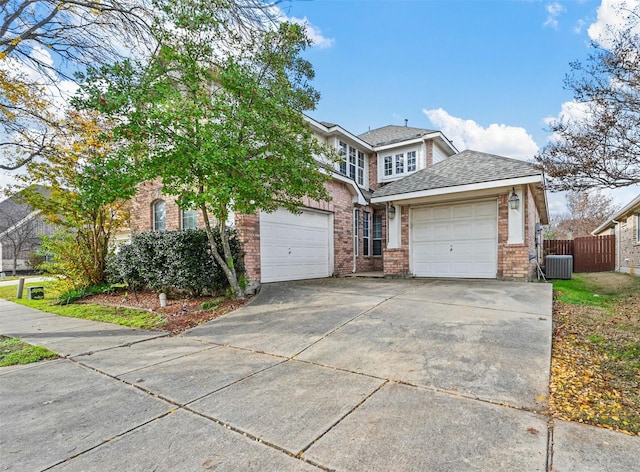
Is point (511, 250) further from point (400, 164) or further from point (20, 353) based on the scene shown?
point (20, 353)

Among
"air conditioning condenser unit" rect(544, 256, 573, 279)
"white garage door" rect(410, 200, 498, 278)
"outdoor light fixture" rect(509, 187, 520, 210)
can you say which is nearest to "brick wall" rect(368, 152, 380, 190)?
"white garage door" rect(410, 200, 498, 278)

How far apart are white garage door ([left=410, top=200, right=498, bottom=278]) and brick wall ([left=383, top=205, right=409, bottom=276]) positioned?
0.63ft

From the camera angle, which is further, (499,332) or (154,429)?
(499,332)

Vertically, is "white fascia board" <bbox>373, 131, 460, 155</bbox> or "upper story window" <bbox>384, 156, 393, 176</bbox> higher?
"white fascia board" <bbox>373, 131, 460, 155</bbox>

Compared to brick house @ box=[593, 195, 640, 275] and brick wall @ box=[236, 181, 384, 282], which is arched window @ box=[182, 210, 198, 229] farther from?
brick house @ box=[593, 195, 640, 275]

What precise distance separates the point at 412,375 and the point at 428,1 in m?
7.87

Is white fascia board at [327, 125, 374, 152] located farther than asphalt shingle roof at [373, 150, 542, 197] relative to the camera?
Yes

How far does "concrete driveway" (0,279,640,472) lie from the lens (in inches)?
79.1

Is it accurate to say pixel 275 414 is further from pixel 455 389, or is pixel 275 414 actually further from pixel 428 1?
pixel 428 1

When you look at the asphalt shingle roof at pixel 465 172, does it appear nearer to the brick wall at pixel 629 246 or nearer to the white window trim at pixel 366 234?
the white window trim at pixel 366 234

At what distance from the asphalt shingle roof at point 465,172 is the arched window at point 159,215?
6942mm

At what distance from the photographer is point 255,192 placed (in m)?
6.08

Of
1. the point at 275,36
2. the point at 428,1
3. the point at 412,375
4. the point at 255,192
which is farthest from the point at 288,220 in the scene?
the point at 412,375

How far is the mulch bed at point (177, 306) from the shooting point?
19.4 feet
